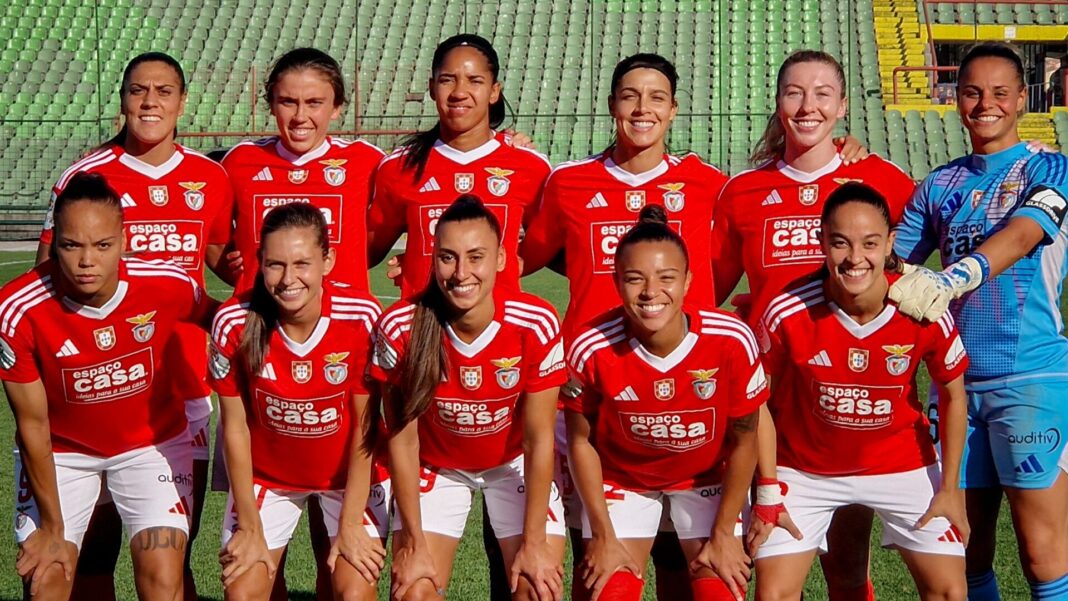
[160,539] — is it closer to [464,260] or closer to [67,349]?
[67,349]

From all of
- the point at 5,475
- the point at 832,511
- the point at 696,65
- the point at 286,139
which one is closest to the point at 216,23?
the point at 696,65

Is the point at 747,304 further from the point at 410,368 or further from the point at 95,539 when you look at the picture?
the point at 95,539

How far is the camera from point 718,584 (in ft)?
11.1

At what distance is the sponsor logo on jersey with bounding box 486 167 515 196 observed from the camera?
3979 millimetres

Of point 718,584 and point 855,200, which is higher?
point 855,200

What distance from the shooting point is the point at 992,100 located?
3.47 meters

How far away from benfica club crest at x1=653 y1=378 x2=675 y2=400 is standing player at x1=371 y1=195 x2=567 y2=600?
27 centimetres

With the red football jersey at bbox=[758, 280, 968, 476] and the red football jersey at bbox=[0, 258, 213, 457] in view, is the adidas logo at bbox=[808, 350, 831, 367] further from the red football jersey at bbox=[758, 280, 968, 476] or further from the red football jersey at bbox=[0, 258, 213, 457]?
the red football jersey at bbox=[0, 258, 213, 457]

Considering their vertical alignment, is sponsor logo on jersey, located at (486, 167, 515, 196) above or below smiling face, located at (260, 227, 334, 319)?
above

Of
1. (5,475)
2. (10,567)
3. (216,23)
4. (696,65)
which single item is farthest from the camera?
(216,23)

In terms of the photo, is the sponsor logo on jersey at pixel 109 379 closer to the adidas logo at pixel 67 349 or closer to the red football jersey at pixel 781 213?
the adidas logo at pixel 67 349

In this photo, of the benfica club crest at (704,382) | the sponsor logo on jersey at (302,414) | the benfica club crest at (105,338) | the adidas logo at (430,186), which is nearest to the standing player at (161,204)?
the benfica club crest at (105,338)

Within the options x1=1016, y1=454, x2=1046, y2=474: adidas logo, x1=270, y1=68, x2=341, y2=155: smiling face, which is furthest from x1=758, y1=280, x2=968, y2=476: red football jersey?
x1=270, y1=68, x2=341, y2=155: smiling face

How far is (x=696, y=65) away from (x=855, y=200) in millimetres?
16430
